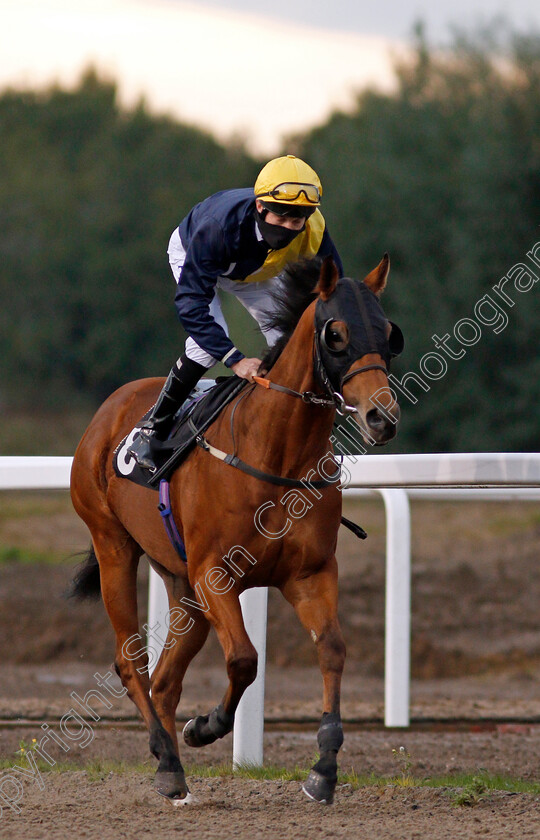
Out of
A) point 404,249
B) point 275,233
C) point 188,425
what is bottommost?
point 404,249

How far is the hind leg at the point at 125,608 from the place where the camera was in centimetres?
492

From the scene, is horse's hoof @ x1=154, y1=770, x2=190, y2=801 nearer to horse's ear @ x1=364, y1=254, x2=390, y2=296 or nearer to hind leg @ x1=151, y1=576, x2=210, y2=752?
hind leg @ x1=151, y1=576, x2=210, y2=752

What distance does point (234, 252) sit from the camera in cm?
441

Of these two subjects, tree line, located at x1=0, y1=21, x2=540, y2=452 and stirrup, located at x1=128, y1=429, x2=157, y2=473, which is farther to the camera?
tree line, located at x1=0, y1=21, x2=540, y2=452

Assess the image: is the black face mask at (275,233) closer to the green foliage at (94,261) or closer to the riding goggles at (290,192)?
the riding goggles at (290,192)

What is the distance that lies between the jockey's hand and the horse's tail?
1705 mm

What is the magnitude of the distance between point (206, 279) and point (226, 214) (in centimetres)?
26

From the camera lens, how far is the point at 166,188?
45.1 meters

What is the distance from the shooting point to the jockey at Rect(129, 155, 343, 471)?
4.20 m

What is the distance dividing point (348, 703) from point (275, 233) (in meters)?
3.95

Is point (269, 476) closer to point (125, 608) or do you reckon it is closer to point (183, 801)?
point (183, 801)

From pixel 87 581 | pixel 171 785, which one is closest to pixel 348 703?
pixel 87 581

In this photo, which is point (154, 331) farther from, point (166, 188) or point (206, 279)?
point (206, 279)

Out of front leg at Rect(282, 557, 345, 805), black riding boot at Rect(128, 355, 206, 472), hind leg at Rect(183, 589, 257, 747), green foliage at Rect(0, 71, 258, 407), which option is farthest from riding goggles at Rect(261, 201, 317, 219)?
green foliage at Rect(0, 71, 258, 407)
